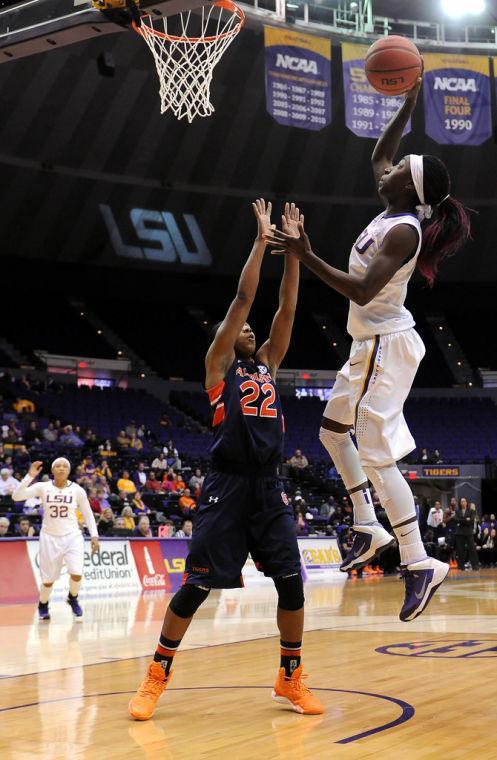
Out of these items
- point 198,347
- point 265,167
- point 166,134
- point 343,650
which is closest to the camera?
point 343,650

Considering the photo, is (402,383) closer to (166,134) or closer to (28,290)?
(166,134)

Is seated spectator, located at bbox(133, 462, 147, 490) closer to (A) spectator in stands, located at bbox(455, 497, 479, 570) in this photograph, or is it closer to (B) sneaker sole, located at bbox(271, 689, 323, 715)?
(A) spectator in stands, located at bbox(455, 497, 479, 570)

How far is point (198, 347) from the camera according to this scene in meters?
33.8

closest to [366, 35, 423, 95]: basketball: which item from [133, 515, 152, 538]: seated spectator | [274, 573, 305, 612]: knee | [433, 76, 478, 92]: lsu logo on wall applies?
[274, 573, 305, 612]: knee

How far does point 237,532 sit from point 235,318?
47.1 inches

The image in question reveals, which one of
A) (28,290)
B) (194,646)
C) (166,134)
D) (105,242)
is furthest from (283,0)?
(194,646)

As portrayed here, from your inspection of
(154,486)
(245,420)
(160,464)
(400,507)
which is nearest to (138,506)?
(154,486)

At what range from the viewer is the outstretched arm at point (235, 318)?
522 centimetres

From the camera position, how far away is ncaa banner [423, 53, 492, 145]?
67.7 ft

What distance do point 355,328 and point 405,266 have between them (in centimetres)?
42

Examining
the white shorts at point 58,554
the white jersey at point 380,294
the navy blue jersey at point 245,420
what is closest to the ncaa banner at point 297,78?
the white shorts at point 58,554

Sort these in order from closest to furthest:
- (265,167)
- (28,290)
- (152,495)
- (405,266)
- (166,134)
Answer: (405,266) → (152,495) → (166,134) → (265,167) → (28,290)

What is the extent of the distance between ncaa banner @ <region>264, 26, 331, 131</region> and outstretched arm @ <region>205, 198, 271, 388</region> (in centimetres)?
1495

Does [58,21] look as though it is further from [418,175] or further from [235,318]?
[418,175]
